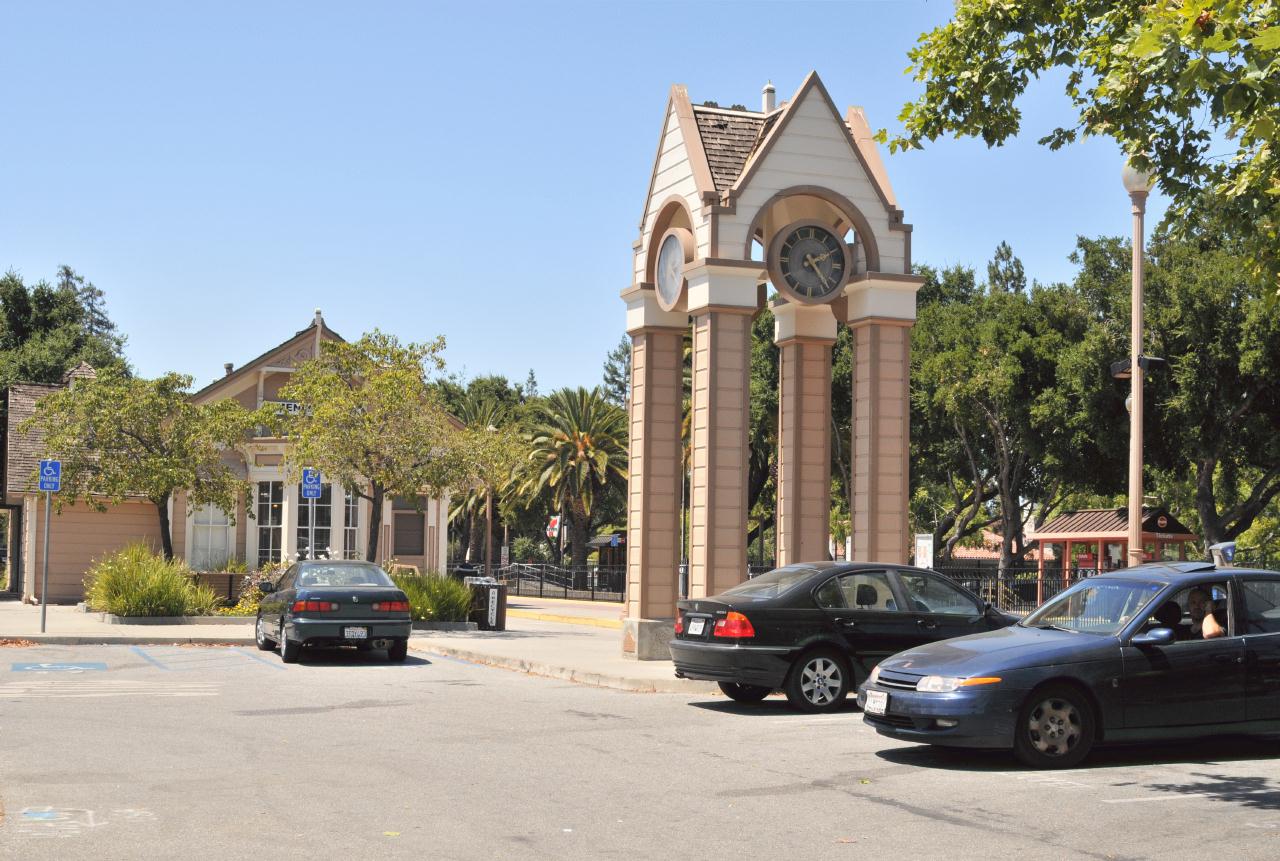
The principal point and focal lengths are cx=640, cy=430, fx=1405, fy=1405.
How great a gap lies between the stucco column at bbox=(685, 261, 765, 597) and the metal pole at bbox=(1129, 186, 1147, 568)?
5720 millimetres

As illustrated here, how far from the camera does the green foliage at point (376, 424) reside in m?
27.1

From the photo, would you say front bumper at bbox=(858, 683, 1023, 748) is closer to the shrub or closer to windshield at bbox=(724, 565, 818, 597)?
windshield at bbox=(724, 565, 818, 597)

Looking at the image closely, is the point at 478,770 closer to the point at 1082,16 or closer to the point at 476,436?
the point at 1082,16

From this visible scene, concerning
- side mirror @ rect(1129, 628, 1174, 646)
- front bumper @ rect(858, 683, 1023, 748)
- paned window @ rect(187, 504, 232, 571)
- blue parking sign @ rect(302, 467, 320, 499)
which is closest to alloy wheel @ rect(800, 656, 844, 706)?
front bumper @ rect(858, 683, 1023, 748)

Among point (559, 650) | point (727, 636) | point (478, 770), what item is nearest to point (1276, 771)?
point (727, 636)

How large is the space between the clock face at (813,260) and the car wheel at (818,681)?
301 inches

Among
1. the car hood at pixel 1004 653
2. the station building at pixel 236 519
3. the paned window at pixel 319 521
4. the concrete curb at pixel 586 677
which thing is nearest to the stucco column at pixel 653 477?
the concrete curb at pixel 586 677

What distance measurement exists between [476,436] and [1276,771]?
2003 cm

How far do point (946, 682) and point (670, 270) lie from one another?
1090 centimetres

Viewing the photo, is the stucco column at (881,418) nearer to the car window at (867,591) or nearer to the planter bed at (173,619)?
the car window at (867,591)

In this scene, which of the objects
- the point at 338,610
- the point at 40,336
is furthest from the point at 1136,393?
the point at 40,336

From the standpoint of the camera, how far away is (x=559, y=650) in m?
21.3

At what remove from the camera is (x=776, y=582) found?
46.2 ft

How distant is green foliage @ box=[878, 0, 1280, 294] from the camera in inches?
363
